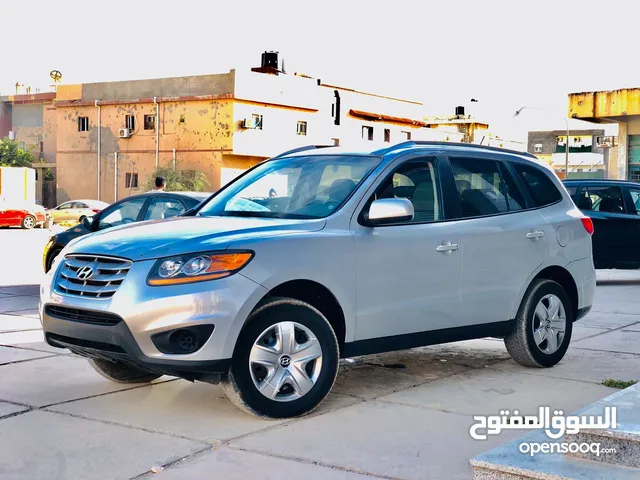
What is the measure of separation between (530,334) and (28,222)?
37.8 metres

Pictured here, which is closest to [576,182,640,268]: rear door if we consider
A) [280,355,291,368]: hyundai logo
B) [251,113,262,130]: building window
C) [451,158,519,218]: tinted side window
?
[451,158,519,218]: tinted side window

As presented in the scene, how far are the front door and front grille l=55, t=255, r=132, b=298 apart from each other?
5.31ft

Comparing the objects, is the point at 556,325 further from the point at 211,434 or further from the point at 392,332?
the point at 211,434

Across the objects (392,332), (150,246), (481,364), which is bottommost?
(481,364)

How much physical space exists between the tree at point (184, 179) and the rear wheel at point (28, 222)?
11.0 m

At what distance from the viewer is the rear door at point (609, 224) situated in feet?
52.9

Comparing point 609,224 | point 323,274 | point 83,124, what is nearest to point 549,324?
point 323,274

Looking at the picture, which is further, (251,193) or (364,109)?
(364,109)

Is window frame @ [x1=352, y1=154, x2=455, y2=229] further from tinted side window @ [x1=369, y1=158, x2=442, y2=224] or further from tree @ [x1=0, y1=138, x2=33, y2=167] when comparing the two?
tree @ [x1=0, y1=138, x2=33, y2=167]

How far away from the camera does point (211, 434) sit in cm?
577

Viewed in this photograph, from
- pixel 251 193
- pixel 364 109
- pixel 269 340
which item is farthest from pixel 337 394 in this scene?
pixel 364 109

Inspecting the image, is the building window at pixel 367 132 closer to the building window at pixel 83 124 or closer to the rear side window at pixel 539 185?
the building window at pixel 83 124

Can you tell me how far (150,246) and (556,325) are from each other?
3.86 metres

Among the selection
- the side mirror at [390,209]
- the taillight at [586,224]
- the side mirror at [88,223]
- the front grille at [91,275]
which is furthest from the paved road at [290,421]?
the side mirror at [88,223]
